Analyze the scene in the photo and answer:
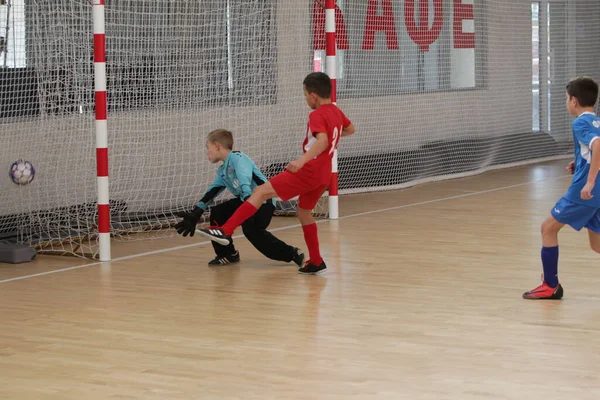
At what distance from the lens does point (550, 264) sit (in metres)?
4.57

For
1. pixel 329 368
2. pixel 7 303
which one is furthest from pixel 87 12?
pixel 329 368

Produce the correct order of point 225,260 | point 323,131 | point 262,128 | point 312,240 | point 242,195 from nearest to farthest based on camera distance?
1. point 323,131
2. point 312,240
3. point 242,195
4. point 225,260
5. point 262,128

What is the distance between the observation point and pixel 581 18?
46.7 ft

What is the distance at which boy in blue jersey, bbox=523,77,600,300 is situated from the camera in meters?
4.30

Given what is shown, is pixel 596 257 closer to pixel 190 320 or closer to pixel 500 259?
pixel 500 259

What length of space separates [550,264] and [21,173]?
3.65m

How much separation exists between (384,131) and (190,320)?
260 inches

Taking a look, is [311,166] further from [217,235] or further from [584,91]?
[584,91]

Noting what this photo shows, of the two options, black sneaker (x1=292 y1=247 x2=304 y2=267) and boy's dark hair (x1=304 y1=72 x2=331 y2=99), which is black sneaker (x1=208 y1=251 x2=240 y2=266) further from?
boy's dark hair (x1=304 y1=72 x2=331 y2=99)

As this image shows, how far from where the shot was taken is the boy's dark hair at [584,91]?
4.41m

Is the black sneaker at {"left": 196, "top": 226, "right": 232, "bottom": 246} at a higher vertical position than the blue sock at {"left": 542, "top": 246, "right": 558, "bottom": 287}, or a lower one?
higher

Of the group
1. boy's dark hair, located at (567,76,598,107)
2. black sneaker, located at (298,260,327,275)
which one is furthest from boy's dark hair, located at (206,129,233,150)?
boy's dark hair, located at (567,76,598,107)

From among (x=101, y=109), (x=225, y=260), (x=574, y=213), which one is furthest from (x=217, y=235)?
(x=574, y=213)

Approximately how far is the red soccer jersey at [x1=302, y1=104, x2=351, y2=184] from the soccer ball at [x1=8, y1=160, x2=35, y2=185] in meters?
2.30
